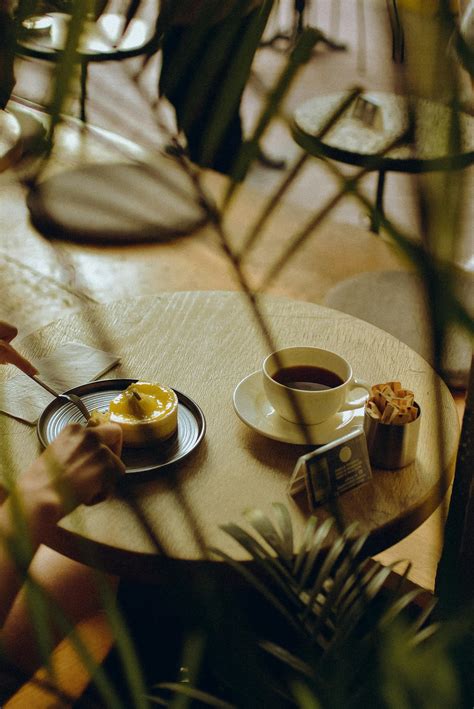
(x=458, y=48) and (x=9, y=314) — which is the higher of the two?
(x=458, y=48)

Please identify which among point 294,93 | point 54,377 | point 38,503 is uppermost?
point 38,503

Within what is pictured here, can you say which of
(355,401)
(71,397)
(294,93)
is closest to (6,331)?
(71,397)

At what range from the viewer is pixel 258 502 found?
105 cm

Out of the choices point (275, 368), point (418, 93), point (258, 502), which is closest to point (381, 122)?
point (275, 368)

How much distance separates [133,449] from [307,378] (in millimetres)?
283

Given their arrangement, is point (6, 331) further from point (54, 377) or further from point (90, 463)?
point (90, 463)

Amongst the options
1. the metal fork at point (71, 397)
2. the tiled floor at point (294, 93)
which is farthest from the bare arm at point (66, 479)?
the tiled floor at point (294, 93)

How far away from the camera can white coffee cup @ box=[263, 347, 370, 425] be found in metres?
1.12

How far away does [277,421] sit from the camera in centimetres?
119

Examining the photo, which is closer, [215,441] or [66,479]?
[66,479]

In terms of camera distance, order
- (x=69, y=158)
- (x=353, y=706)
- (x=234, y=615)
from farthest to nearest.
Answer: (x=69, y=158), (x=234, y=615), (x=353, y=706)

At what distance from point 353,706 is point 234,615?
16cm

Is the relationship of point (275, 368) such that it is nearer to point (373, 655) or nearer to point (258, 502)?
point (258, 502)

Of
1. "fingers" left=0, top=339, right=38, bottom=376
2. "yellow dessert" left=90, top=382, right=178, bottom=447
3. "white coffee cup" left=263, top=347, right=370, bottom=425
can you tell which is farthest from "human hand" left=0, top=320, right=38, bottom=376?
"white coffee cup" left=263, top=347, right=370, bottom=425
